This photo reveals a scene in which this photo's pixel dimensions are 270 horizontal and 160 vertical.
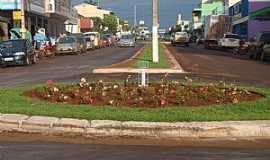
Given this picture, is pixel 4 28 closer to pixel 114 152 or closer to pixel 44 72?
pixel 44 72

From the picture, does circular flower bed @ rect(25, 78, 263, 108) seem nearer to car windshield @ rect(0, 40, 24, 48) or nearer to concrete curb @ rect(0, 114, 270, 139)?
concrete curb @ rect(0, 114, 270, 139)

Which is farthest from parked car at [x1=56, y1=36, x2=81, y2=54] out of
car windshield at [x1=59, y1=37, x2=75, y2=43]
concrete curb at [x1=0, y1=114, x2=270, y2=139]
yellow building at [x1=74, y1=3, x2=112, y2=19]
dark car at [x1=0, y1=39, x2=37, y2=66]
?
yellow building at [x1=74, y1=3, x2=112, y2=19]

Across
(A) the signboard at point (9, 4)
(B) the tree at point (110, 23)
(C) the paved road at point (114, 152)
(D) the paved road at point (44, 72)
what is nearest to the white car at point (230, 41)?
(A) the signboard at point (9, 4)

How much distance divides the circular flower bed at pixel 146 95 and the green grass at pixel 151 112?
55 centimetres

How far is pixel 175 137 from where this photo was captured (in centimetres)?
1080

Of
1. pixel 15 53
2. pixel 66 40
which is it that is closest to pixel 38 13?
pixel 66 40

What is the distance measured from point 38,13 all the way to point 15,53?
33.7 metres

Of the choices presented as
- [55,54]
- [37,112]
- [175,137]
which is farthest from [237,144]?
[55,54]

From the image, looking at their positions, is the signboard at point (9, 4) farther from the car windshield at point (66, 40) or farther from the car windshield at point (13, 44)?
the car windshield at point (13, 44)

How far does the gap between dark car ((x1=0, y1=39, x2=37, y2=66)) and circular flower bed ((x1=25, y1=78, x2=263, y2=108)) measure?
21.7 m

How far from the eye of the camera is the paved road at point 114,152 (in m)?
8.81

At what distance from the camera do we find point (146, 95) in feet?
44.9

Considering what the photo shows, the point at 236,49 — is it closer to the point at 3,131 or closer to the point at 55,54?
the point at 55,54

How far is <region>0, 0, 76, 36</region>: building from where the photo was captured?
2237 inches
